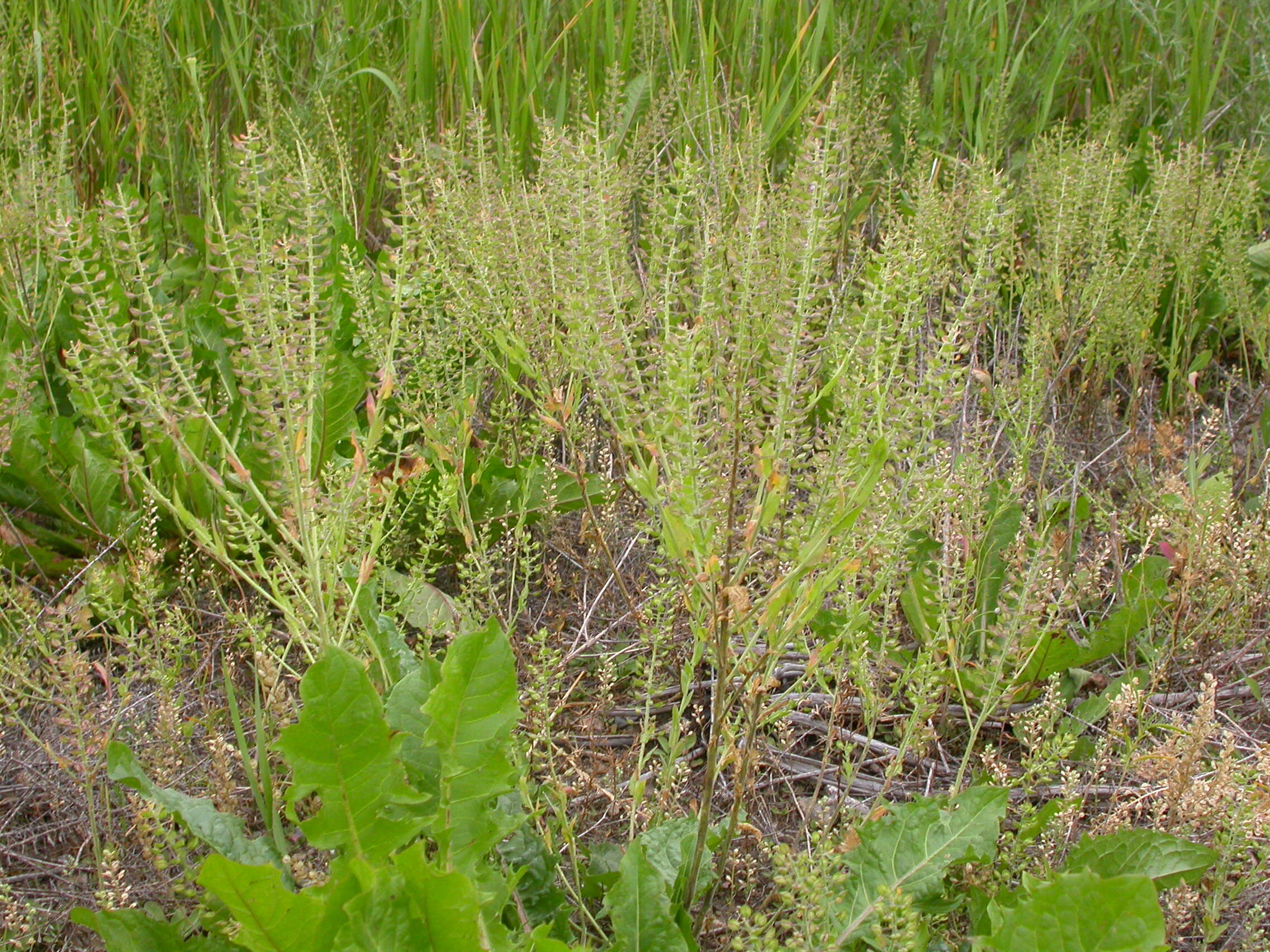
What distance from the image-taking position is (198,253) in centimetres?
326

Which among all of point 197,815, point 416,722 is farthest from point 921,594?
point 197,815

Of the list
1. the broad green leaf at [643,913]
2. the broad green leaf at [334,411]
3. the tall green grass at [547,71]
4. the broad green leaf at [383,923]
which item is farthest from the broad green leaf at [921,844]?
the tall green grass at [547,71]

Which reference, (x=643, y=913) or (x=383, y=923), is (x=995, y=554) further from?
(x=383, y=923)

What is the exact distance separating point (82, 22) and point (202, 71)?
43 centimetres

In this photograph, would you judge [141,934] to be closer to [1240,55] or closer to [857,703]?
[857,703]

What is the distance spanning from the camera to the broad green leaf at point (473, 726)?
143cm

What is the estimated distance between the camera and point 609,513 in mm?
2469

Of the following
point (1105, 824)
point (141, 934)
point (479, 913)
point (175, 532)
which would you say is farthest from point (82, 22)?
point (1105, 824)

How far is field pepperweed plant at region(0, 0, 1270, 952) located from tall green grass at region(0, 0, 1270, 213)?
0.13 ft

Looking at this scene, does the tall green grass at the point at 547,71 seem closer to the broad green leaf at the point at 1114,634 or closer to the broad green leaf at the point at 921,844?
the broad green leaf at the point at 1114,634

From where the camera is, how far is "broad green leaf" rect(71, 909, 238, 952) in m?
1.42

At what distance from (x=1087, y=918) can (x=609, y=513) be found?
53.6 inches

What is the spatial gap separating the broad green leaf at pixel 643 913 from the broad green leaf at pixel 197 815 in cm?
50

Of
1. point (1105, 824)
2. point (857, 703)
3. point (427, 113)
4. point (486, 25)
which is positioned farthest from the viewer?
point (486, 25)
